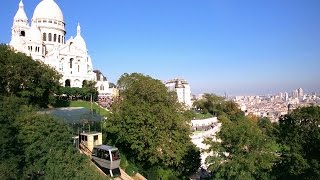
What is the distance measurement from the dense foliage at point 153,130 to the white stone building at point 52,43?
115 ft

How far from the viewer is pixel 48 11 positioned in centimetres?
7831

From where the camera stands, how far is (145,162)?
31.4m

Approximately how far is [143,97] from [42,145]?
1190 cm

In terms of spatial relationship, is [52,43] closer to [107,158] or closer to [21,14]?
[21,14]

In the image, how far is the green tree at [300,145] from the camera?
23.2 metres

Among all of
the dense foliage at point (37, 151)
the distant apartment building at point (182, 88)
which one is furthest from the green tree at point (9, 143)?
the distant apartment building at point (182, 88)

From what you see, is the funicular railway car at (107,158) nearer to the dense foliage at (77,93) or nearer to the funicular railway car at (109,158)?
the funicular railway car at (109,158)

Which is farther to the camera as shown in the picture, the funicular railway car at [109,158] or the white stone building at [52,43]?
the white stone building at [52,43]

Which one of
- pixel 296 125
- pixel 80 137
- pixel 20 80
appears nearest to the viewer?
pixel 296 125

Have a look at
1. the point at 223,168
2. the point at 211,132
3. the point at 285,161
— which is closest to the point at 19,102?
the point at 223,168

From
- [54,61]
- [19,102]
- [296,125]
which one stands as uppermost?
[54,61]

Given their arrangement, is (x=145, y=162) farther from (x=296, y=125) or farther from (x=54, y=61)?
(x=54, y=61)

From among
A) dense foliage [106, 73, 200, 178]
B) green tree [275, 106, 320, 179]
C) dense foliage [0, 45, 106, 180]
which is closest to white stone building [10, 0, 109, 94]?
dense foliage [106, 73, 200, 178]


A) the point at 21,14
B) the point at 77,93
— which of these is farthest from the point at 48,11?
the point at 77,93
